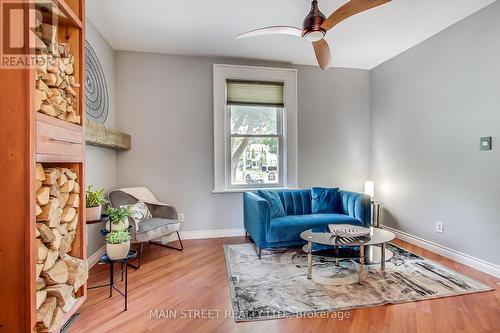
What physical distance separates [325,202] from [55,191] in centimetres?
300

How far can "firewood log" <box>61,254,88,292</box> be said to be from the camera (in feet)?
4.68

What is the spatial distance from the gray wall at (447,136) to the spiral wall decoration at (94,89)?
4.02 metres

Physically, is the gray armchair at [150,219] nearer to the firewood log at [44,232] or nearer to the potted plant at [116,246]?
the potted plant at [116,246]

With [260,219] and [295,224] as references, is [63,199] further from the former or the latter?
[295,224]

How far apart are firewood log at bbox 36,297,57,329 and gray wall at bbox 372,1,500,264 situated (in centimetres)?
365

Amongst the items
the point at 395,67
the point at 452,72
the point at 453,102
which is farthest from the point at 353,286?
the point at 395,67

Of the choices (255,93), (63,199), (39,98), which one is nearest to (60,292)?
(63,199)

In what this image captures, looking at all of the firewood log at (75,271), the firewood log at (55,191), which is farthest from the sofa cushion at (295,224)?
the firewood log at (55,191)

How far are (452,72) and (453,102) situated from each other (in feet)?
1.15

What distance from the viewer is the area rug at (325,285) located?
203 cm

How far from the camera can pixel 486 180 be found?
2.72 metres

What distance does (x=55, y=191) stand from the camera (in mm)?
1370

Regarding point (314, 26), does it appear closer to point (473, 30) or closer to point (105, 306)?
point (473, 30)

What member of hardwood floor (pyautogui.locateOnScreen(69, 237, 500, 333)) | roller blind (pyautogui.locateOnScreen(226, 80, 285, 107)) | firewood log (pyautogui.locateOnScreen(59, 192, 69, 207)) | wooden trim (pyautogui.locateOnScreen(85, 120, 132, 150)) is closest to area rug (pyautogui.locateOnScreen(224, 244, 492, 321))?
hardwood floor (pyautogui.locateOnScreen(69, 237, 500, 333))
